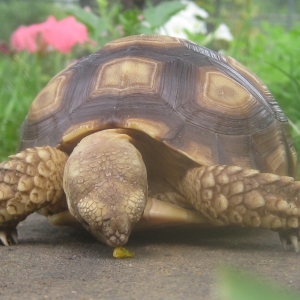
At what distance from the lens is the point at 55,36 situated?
4.19m

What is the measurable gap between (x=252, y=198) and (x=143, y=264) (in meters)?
0.48

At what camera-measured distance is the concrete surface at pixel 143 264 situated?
3.86ft

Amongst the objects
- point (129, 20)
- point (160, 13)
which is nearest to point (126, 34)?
point (129, 20)

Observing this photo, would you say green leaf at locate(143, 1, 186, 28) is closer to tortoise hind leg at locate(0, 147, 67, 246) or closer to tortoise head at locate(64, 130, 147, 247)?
tortoise hind leg at locate(0, 147, 67, 246)

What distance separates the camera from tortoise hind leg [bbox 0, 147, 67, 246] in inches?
75.6

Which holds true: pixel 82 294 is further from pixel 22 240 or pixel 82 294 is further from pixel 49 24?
pixel 49 24

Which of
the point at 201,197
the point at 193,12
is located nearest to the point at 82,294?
the point at 201,197

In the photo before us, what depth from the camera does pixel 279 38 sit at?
397cm

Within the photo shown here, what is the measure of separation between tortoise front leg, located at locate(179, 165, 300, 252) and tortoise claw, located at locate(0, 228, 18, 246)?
0.71 meters

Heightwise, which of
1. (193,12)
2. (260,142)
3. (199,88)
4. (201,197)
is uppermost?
(193,12)

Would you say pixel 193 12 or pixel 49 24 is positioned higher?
pixel 193 12

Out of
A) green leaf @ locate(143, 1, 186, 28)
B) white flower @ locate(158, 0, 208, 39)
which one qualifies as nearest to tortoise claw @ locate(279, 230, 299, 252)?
green leaf @ locate(143, 1, 186, 28)

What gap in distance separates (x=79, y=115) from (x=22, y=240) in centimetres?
→ 54

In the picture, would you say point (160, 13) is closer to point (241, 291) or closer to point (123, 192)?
point (123, 192)
